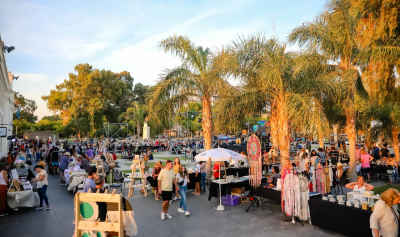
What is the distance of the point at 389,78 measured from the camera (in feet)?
26.5

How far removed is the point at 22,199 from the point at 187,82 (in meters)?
7.33

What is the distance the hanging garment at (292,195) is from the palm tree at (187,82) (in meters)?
5.56

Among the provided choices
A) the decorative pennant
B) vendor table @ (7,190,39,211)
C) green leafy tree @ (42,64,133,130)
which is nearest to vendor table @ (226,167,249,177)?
the decorative pennant

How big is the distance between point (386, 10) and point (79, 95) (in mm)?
49641

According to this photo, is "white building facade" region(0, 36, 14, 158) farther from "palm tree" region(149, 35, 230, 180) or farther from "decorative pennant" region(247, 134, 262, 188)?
"decorative pennant" region(247, 134, 262, 188)

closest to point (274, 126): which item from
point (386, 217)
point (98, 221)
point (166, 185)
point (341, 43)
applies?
point (341, 43)

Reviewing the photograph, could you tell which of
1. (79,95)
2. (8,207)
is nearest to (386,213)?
(8,207)

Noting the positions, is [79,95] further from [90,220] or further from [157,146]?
[90,220]

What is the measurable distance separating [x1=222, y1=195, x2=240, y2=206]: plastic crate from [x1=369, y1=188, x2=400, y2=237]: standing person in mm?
5025

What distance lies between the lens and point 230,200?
8.85 meters

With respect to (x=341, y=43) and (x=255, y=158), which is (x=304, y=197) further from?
(x=341, y=43)

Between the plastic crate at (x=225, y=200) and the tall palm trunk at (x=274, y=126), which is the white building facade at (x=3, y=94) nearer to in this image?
the plastic crate at (x=225, y=200)

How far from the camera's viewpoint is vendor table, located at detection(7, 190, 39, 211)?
27.1ft

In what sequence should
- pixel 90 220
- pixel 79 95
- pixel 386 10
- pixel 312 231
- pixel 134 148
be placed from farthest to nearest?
pixel 79 95 < pixel 134 148 < pixel 386 10 < pixel 312 231 < pixel 90 220
